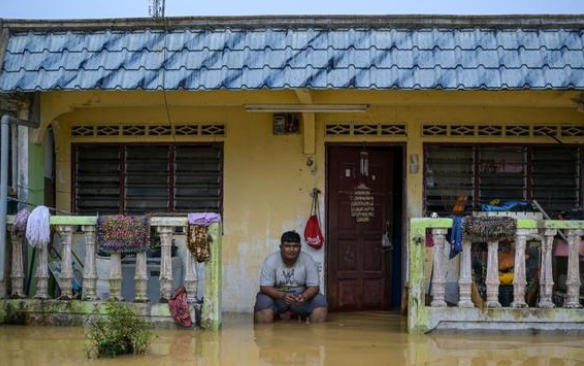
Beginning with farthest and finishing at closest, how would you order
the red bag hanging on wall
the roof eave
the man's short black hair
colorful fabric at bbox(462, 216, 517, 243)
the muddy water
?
the red bag hanging on wall, the man's short black hair, the roof eave, colorful fabric at bbox(462, 216, 517, 243), the muddy water

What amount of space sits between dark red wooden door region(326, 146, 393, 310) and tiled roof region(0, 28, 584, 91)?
1945mm

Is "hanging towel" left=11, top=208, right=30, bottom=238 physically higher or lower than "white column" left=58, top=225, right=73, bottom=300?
higher

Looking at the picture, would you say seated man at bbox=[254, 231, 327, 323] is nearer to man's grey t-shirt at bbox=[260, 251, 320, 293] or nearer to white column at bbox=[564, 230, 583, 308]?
man's grey t-shirt at bbox=[260, 251, 320, 293]

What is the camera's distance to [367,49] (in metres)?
9.90

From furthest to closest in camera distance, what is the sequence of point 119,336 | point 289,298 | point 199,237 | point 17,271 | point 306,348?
point 289,298
point 17,271
point 199,237
point 306,348
point 119,336

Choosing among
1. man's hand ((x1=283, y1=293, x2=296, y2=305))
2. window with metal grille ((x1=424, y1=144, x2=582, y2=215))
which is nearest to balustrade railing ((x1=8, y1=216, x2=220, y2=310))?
man's hand ((x1=283, y1=293, x2=296, y2=305))

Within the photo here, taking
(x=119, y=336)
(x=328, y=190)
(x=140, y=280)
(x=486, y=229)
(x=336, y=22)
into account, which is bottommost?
(x=119, y=336)

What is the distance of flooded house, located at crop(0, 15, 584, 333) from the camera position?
962cm

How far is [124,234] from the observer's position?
963 centimetres

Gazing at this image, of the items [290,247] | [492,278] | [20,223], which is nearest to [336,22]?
[290,247]

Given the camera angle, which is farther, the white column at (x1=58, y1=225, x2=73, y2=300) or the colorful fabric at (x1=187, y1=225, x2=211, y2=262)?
the white column at (x1=58, y1=225, x2=73, y2=300)

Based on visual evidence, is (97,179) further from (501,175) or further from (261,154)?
(501,175)

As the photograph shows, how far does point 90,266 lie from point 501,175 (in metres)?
5.15

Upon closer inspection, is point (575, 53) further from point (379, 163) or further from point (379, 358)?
point (379, 358)
